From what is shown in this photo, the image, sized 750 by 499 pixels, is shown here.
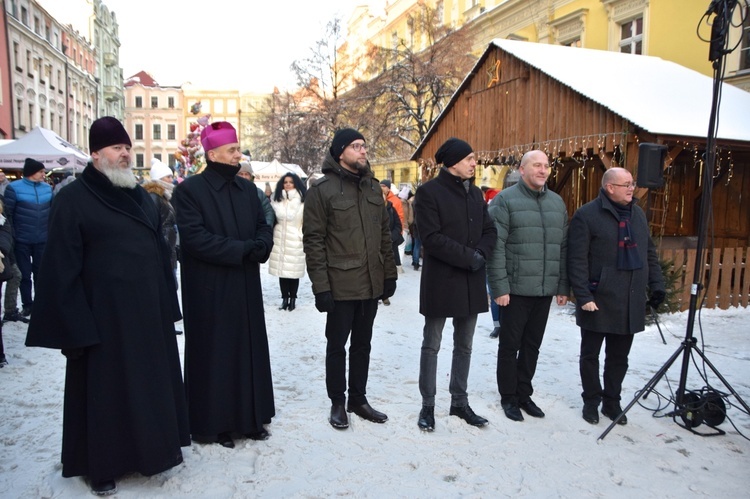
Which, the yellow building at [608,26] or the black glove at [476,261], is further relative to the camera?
the yellow building at [608,26]

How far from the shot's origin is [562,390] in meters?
5.09

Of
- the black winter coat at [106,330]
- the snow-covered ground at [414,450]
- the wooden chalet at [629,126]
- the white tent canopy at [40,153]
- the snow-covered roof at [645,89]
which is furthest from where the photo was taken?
the white tent canopy at [40,153]

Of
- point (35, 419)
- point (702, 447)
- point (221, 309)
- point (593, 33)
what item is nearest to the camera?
point (221, 309)

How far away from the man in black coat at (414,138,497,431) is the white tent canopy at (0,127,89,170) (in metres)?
11.4

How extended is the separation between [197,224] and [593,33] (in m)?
19.8

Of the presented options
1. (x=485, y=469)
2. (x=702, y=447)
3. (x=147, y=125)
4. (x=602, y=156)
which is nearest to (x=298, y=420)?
(x=485, y=469)

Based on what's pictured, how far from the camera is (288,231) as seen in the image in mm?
8383

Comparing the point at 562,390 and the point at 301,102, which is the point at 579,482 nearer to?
the point at 562,390

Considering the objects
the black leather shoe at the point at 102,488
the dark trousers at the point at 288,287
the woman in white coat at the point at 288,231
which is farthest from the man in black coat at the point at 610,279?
the dark trousers at the point at 288,287

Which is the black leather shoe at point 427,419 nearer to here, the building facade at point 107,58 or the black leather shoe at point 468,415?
the black leather shoe at point 468,415

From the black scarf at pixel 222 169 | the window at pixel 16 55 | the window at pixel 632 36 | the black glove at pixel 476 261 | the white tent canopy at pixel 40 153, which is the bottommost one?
the black glove at pixel 476 261

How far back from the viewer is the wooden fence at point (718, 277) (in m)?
8.37

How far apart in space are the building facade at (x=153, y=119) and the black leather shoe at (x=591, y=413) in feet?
266

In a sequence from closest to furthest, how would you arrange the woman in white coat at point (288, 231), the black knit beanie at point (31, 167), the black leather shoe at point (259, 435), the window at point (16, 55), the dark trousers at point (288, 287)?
the black leather shoe at point (259, 435), the black knit beanie at point (31, 167), the woman in white coat at point (288, 231), the dark trousers at point (288, 287), the window at point (16, 55)
